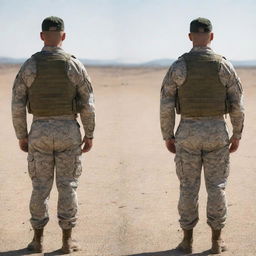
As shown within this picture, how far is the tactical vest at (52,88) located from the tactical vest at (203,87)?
0.99m

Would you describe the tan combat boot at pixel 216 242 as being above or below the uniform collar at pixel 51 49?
below

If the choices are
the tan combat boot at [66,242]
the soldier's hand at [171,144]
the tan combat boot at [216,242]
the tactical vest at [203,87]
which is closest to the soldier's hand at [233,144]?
the tactical vest at [203,87]

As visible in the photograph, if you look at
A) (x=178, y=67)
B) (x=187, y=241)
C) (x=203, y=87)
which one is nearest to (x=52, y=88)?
(x=178, y=67)

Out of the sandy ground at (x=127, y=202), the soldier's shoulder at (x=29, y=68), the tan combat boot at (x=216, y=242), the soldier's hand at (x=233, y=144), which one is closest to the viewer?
the soldier's shoulder at (x=29, y=68)

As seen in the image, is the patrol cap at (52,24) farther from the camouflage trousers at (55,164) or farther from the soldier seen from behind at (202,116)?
the soldier seen from behind at (202,116)

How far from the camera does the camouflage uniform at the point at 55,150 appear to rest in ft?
17.2

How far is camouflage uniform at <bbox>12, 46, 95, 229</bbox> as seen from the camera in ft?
17.2

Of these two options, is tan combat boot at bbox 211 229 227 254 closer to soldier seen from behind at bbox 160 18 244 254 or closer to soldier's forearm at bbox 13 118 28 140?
soldier seen from behind at bbox 160 18 244 254

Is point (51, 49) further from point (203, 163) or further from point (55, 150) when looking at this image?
point (203, 163)

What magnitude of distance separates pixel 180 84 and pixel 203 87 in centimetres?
20

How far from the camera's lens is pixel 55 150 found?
5316mm

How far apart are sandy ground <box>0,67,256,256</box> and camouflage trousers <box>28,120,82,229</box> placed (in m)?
0.37

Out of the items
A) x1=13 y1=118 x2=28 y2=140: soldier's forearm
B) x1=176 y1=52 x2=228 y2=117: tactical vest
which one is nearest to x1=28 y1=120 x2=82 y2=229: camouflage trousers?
x1=13 y1=118 x2=28 y2=140: soldier's forearm

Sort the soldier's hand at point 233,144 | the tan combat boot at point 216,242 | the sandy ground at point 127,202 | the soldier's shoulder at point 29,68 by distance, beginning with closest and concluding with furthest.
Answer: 1. the soldier's shoulder at point 29,68
2. the tan combat boot at point 216,242
3. the soldier's hand at point 233,144
4. the sandy ground at point 127,202
